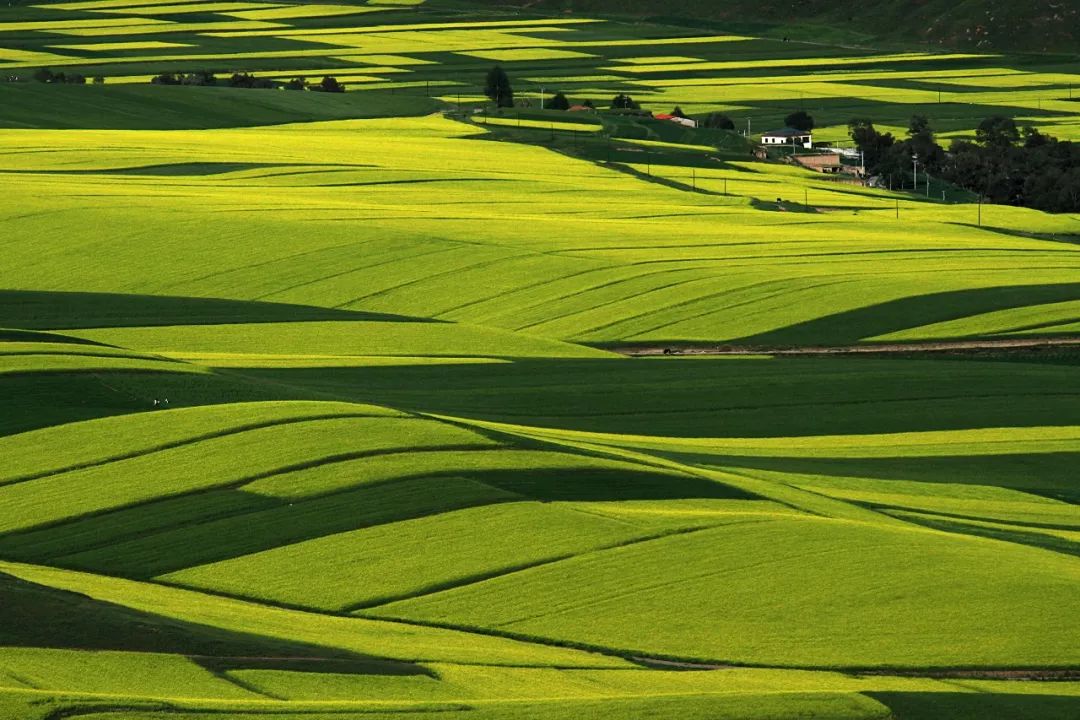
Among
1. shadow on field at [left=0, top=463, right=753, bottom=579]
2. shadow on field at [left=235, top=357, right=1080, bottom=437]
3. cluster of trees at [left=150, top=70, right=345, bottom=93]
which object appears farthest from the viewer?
cluster of trees at [left=150, top=70, right=345, bottom=93]

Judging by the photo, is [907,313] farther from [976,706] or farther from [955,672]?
[976,706]

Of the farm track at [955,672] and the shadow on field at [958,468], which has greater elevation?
the farm track at [955,672]

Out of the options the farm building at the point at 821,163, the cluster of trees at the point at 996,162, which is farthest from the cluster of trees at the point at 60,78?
the cluster of trees at the point at 996,162

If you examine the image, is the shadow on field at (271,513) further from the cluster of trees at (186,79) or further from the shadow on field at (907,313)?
the cluster of trees at (186,79)

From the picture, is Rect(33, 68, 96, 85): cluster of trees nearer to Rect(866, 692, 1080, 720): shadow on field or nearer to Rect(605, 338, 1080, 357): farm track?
Rect(605, 338, 1080, 357): farm track

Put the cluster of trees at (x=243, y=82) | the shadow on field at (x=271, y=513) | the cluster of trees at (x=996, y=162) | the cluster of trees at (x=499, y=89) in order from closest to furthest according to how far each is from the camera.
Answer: the shadow on field at (x=271, y=513) < the cluster of trees at (x=996, y=162) < the cluster of trees at (x=499, y=89) < the cluster of trees at (x=243, y=82)

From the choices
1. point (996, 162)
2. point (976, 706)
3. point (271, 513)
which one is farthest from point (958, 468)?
point (996, 162)

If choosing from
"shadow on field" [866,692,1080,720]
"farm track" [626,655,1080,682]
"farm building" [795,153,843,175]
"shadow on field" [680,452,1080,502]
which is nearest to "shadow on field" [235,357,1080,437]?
"shadow on field" [680,452,1080,502]
